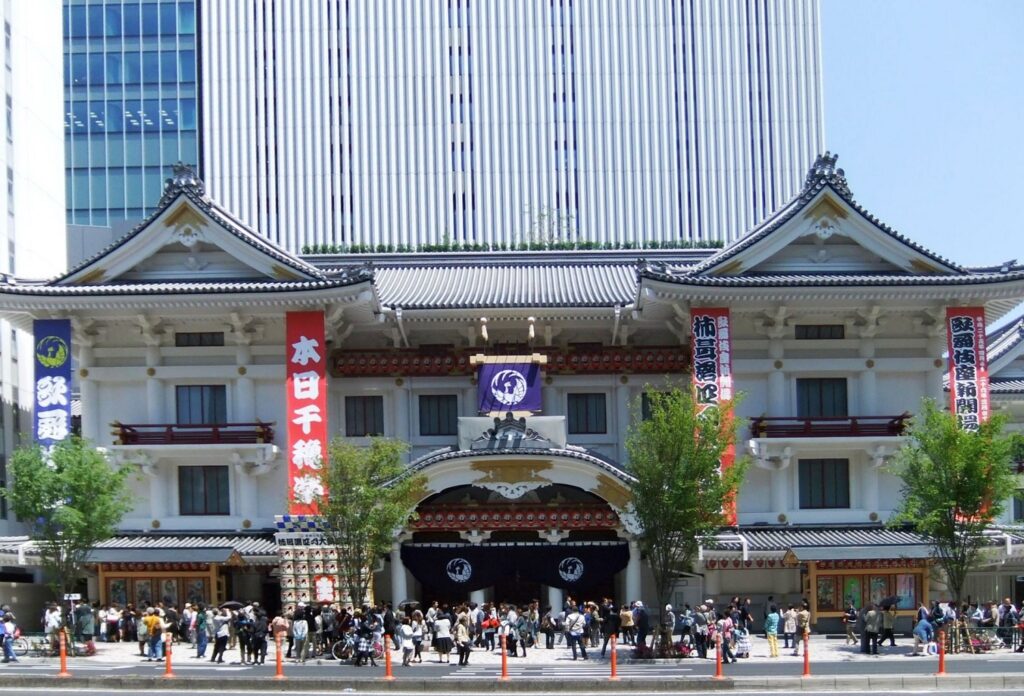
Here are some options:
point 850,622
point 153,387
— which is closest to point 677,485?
point 850,622

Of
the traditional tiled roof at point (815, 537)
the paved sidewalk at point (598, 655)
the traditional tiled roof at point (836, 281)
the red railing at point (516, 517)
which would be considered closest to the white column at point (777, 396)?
the traditional tiled roof at point (836, 281)

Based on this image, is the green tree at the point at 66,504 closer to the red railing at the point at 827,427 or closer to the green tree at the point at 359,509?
the green tree at the point at 359,509

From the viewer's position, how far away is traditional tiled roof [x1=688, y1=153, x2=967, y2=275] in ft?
143

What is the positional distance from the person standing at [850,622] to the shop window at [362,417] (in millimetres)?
16134

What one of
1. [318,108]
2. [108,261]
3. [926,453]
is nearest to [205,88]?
[318,108]

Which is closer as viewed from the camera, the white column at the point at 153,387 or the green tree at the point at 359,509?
the green tree at the point at 359,509

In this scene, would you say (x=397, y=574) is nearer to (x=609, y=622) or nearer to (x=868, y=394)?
(x=609, y=622)

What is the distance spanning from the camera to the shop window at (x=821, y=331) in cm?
4538

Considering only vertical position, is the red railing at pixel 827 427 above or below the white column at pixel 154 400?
below

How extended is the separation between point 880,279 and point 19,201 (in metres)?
31.8

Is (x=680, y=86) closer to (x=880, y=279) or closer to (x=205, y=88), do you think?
(x=205, y=88)

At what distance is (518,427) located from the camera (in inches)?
1672

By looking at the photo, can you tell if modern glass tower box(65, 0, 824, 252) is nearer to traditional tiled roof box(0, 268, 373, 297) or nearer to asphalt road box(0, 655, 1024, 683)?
traditional tiled roof box(0, 268, 373, 297)

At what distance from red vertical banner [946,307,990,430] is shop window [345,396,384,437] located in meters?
18.4
